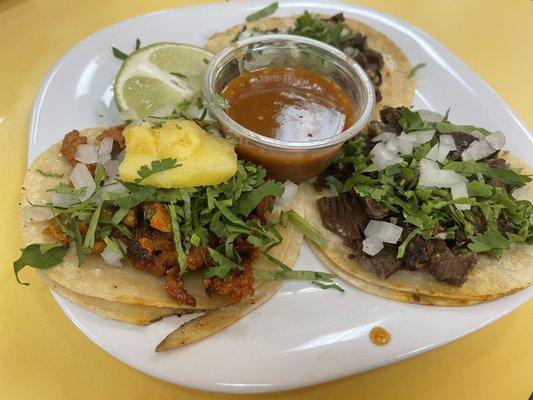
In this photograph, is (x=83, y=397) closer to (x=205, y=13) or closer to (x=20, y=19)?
(x=205, y=13)

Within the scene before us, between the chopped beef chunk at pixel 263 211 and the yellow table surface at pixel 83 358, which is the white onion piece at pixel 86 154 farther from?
the chopped beef chunk at pixel 263 211

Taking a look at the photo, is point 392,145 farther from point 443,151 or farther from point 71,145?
point 71,145

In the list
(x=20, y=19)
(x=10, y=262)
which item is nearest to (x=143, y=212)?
(x=10, y=262)

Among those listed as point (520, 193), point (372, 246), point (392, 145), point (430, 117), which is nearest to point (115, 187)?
point (372, 246)

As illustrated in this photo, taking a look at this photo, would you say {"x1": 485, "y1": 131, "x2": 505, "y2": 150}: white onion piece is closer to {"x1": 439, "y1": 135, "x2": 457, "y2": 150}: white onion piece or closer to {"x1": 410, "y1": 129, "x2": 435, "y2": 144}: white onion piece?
{"x1": 439, "y1": 135, "x2": 457, "y2": 150}: white onion piece

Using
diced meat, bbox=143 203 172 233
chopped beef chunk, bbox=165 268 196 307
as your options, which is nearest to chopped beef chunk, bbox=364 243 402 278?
chopped beef chunk, bbox=165 268 196 307
